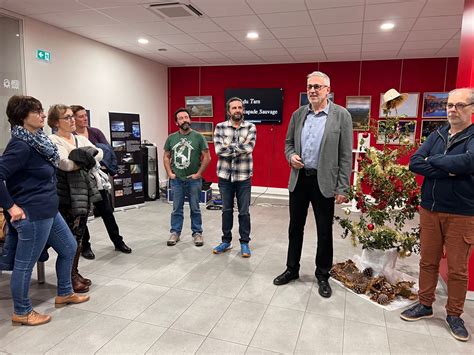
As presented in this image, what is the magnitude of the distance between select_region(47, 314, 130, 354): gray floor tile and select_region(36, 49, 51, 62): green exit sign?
3.83 m

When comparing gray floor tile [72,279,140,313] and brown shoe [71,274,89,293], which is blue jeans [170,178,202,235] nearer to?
gray floor tile [72,279,140,313]

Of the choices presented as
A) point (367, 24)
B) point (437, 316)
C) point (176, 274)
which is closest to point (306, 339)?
point (437, 316)

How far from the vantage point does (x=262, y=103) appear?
7293 millimetres

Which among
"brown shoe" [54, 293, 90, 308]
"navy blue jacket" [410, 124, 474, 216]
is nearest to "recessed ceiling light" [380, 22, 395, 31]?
"navy blue jacket" [410, 124, 474, 216]

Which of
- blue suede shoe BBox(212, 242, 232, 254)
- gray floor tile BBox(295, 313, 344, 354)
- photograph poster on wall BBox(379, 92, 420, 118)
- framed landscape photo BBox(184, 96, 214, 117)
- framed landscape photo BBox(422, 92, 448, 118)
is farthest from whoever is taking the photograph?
framed landscape photo BBox(184, 96, 214, 117)

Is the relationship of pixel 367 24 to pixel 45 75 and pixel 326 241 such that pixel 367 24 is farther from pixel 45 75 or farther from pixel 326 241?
pixel 45 75

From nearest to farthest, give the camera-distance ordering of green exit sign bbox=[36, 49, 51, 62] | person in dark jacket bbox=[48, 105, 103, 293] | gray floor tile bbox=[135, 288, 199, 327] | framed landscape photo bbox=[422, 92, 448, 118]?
1. gray floor tile bbox=[135, 288, 199, 327]
2. person in dark jacket bbox=[48, 105, 103, 293]
3. green exit sign bbox=[36, 49, 51, 62]
4. framed landscape photo bbox=[422, 92, 448, 118]

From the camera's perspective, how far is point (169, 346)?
215cm

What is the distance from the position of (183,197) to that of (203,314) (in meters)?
1.73

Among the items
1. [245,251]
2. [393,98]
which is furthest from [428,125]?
[245,251]

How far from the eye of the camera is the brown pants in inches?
87.4

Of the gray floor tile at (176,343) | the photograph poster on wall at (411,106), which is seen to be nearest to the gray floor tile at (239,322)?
the gray floor tile at (176,343)

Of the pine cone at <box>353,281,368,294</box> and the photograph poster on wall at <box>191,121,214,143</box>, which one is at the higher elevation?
the photograph poster on wall at <box>191,121,214,143</box>

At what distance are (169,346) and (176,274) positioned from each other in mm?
1086
